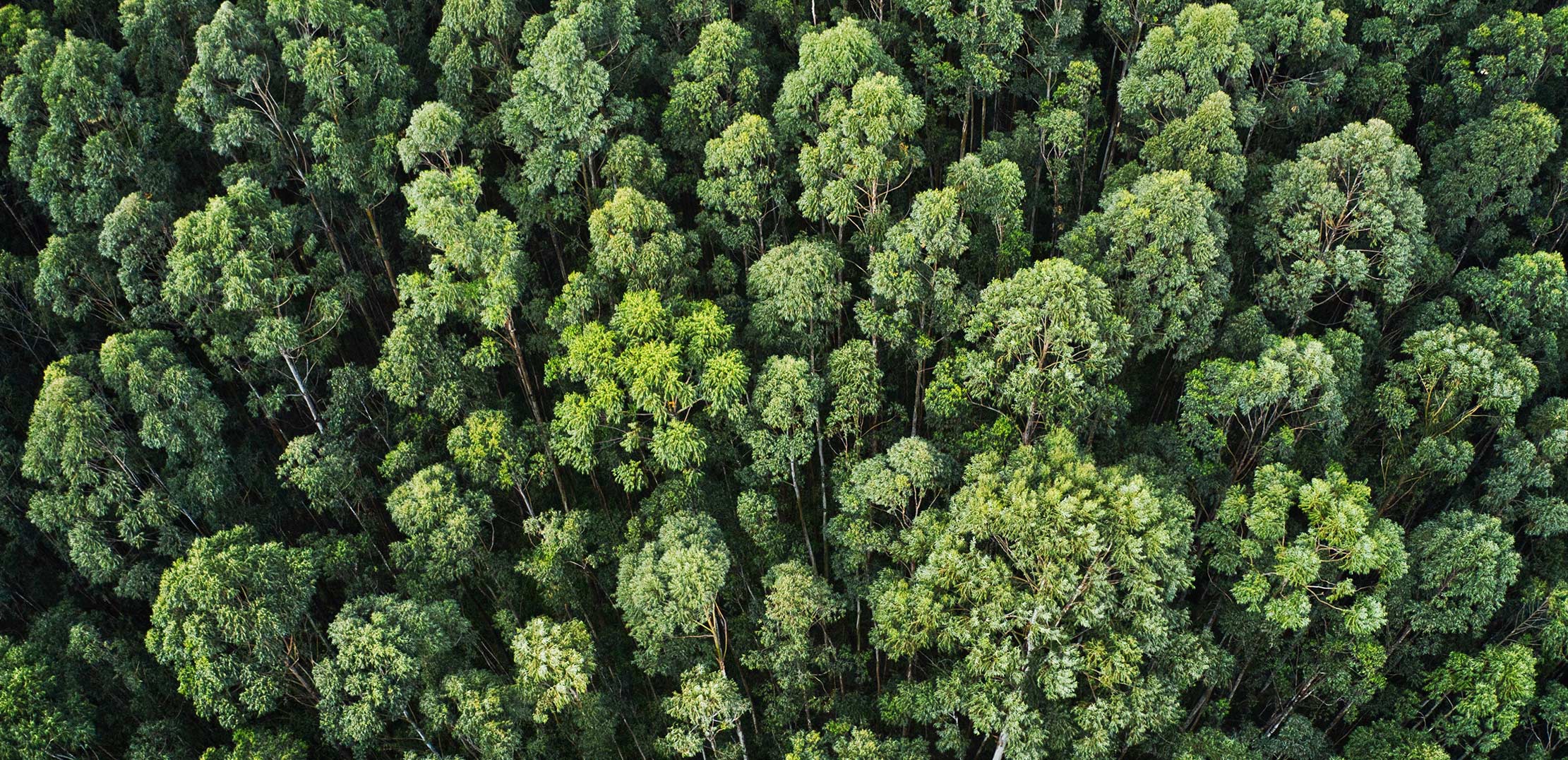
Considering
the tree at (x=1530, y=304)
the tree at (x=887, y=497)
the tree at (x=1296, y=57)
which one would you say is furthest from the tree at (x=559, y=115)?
the tree at (x=1530, y=304)

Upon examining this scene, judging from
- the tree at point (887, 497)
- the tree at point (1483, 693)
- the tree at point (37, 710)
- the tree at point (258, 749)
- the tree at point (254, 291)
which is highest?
the tree at point (254, 291)

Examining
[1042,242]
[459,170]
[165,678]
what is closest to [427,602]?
[165,678]

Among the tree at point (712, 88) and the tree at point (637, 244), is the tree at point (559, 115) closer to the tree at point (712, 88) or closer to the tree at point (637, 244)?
the tree at point (712, 88)

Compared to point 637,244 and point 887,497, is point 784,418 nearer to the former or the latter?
point 887,497

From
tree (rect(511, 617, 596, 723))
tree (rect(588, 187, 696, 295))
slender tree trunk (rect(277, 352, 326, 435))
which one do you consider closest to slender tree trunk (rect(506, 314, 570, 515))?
tree (rect(588, 187, 696, 295))

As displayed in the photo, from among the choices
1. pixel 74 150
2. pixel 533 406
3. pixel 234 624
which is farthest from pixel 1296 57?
pixel 74 150

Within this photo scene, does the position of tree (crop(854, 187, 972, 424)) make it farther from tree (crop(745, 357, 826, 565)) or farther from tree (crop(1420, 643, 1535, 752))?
tree (crop(1420, 643, 1535, 752))

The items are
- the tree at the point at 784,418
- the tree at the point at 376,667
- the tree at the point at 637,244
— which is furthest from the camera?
the tree at the point at 637,244
